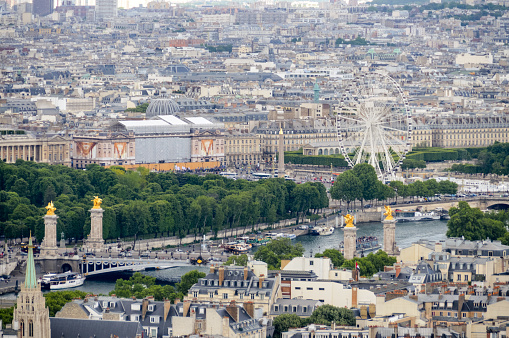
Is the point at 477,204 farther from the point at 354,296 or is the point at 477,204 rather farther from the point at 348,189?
the point at 354,296

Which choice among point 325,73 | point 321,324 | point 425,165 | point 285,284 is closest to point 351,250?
point 285,284

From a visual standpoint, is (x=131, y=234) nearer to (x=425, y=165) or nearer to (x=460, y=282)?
(x=460, y=282)

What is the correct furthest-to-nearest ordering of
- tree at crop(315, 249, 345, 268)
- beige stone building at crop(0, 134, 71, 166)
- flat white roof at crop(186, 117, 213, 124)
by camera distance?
flat white roof at crop(186, 117, 213, 124), beige stone building at crop(0, 134, 71, 166), tree at crop(315, 249, 345, 268)

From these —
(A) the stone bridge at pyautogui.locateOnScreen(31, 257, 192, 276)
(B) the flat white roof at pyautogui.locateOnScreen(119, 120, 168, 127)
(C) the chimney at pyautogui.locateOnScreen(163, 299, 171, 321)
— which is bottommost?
(A) the stone bridge at pyautogui.locateOnScreen(31, 257, 192, 276)

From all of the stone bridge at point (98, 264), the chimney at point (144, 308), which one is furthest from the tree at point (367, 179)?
the chimney at point (144, 308)

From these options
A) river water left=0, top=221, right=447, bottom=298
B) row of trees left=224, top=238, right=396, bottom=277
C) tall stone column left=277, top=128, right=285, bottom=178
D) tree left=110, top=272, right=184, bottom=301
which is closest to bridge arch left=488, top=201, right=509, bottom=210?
river water left=0, top=221, right=447, bottom=298

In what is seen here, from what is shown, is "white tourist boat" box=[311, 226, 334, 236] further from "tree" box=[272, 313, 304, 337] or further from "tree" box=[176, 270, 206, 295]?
"tree" box=[272, 313, 304, 337]
